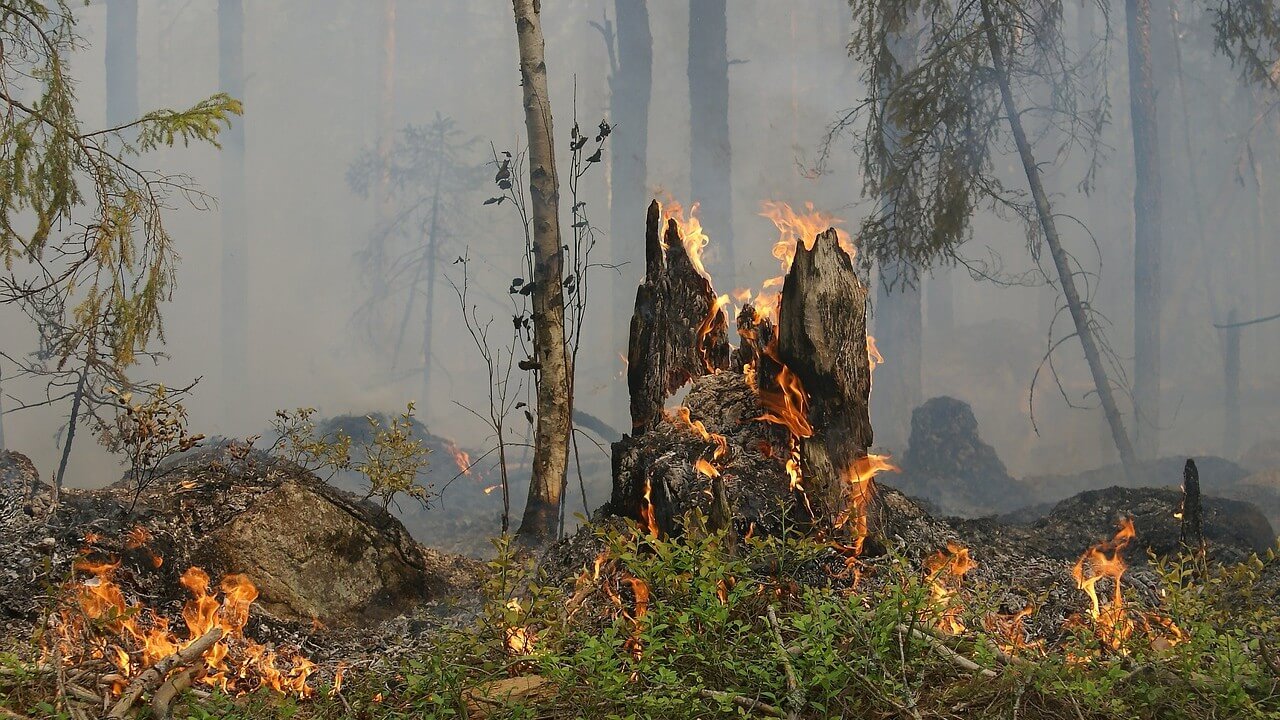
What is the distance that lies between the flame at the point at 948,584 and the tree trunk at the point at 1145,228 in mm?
9750

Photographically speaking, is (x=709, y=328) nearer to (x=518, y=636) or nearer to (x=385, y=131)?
(x=518, y=636)

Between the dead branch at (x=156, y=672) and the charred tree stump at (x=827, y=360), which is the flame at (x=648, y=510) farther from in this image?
the dead branch at (x=156, y=672)

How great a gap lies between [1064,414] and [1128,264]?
15.0 ft

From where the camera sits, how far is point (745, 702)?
107 inches

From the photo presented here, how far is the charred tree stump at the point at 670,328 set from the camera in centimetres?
589

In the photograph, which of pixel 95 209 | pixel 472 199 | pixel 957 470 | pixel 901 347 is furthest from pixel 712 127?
pixel 95 209

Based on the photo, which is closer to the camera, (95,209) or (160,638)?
(160,638)

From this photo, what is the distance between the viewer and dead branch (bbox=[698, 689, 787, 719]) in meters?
2.60

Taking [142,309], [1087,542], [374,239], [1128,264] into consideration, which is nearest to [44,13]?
[142,309]

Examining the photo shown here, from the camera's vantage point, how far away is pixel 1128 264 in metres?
17.4

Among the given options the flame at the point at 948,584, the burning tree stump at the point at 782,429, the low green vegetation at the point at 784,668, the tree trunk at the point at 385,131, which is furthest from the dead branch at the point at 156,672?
the tree trunk at the point at 385,131

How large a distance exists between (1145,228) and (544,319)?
1072 cm

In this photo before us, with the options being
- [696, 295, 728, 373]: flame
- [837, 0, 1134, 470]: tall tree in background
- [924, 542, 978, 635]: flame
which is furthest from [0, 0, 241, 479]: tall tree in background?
[837, 0, 1134, 470]: tall tree in background

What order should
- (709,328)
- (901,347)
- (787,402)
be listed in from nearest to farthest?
(787,402) < (709,328) < (901,347)
